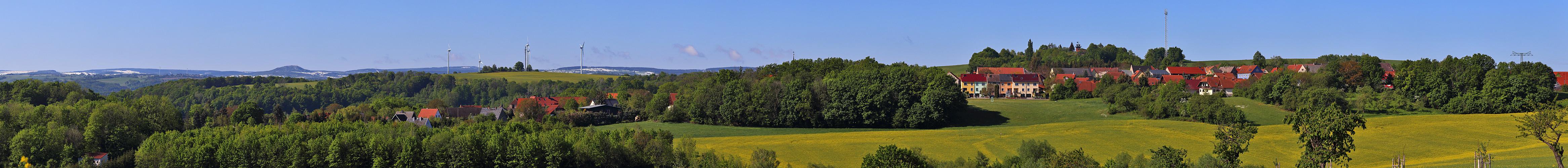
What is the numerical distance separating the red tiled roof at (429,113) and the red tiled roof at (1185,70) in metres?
131

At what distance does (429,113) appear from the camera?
91938 mm

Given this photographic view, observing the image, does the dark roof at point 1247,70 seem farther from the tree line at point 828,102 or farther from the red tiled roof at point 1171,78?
the tree line at point 828,102

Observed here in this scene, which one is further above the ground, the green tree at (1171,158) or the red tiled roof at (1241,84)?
the red tiled roof at (1241,84)

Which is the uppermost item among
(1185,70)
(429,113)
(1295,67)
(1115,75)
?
(1295,67)

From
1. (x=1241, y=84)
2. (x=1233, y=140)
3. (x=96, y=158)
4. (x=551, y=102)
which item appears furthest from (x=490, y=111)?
(x=1241, y=84)

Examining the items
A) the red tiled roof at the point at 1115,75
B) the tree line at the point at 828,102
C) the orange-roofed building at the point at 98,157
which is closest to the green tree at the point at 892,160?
the tree line at the point at 828,102

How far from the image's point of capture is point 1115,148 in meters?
53.0

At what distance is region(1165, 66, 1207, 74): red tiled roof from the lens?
564ft

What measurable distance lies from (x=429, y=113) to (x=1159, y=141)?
222 ft

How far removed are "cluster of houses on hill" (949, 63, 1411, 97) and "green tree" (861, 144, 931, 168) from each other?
69730mm

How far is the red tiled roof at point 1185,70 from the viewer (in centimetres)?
17188

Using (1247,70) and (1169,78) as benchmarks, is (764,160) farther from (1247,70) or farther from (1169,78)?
(1247,70)

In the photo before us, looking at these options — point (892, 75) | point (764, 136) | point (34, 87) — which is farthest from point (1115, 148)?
point (34, 87)

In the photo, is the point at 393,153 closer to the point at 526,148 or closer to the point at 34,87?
the point at 526,148
